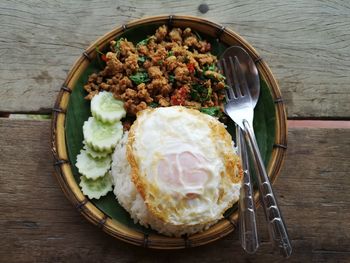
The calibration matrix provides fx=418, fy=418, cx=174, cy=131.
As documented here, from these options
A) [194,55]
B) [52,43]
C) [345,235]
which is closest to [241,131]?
[194,55]

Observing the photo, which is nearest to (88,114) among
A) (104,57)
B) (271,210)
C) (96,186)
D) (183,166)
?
(104,57)

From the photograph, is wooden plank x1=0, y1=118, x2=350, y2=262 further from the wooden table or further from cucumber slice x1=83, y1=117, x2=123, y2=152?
cucumber slice x1=83, y1=117, x2=123, y2=152

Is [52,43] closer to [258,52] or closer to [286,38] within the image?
[258,52]

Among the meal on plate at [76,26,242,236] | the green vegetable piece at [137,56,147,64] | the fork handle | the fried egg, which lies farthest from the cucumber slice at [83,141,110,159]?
the fork handle

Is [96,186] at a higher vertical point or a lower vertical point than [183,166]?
lower

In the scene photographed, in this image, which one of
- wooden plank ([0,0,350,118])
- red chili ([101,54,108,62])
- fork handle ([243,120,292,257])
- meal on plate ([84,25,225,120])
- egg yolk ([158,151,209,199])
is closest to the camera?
egg yolk ([158,151,209,199])

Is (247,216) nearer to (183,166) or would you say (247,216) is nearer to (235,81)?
(183,166)

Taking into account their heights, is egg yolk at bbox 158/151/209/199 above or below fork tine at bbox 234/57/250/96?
below
